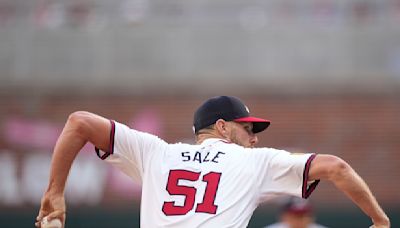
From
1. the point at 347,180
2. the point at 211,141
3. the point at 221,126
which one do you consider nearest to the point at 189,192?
the point at 211,141

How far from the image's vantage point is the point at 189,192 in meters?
4.58

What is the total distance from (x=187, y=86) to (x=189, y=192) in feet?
35.9

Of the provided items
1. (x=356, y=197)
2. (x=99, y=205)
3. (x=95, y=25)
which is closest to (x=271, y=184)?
(x=356, y=197)

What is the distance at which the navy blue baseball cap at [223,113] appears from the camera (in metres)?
4.88

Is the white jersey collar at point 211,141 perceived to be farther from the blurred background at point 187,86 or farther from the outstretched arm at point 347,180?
the blurred background at point 187,86

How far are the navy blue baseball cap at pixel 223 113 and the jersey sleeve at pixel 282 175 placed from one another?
0.30m

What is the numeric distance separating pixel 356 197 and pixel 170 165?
981 mm

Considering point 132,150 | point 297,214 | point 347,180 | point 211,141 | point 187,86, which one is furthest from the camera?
point 187,86

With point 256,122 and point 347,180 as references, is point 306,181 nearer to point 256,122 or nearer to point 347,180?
point 347,180

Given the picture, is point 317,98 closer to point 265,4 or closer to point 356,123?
point 356,123

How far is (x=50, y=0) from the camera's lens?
16422 mm

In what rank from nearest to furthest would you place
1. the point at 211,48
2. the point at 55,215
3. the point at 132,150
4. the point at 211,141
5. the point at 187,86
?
the point at 55,215 < the point at 132,150 < the point at 211,141 < the point at 187,86 < the point at 211,48

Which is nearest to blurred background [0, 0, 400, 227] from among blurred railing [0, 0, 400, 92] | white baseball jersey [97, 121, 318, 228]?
blurred railing [0, 0, 400, 92]

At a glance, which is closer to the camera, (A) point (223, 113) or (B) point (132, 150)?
(B) point (132, 150)
